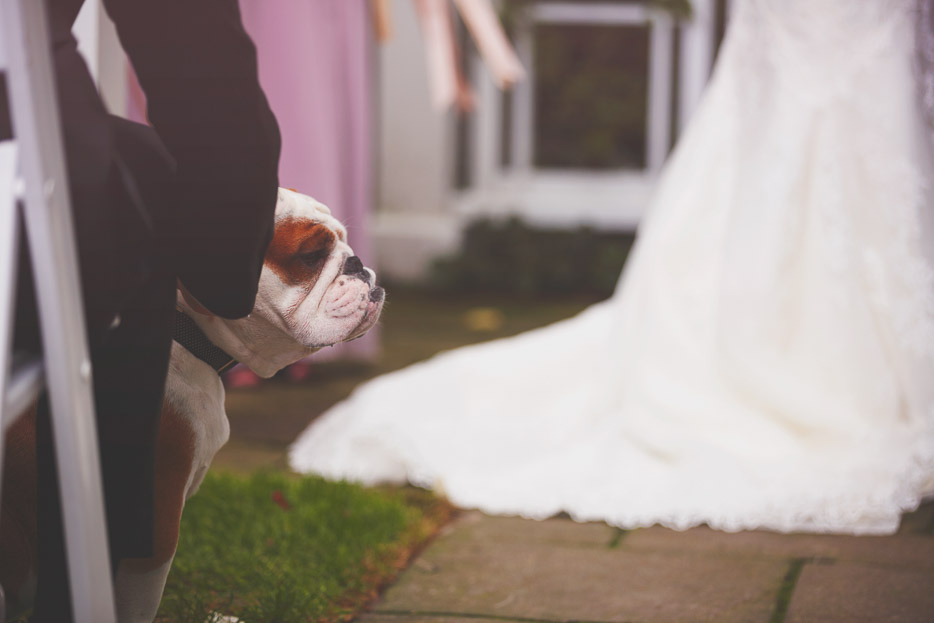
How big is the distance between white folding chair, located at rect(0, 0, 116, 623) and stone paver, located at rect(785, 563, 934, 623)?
1.36 m

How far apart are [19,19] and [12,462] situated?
0.56m

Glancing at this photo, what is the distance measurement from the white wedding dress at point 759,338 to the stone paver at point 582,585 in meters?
0.28

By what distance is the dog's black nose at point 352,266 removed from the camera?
138 centimetres

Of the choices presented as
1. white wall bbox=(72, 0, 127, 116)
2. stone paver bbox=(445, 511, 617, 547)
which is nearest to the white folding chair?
white wall bbox=(72, 0, 127, 116)

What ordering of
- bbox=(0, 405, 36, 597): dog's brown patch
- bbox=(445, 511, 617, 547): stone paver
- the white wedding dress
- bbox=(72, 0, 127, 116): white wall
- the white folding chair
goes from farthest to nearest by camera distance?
the white wedding dress → bbox=(445, 511, 617, 547): stone paver → bbox=(72, 0, 127, 116): white wall → bbox=(0, 405, 36, 597): dog's brown patch → the white folding chair

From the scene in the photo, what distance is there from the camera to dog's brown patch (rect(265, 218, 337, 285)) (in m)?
1.33

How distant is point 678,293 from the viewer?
120 inches

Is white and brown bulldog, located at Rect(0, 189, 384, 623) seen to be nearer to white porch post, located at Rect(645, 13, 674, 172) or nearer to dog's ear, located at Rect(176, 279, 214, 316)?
dog's ear, located at Rect(176, 279, 214, 316)

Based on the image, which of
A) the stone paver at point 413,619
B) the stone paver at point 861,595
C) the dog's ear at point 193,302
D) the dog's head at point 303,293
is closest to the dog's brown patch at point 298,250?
the dog's head at point 303,293

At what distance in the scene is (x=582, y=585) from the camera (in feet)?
6.91

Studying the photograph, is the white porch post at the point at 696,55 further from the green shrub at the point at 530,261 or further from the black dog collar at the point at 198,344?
the black dog collar at the point at 198,344

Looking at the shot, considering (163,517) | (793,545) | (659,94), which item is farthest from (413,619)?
(659,94)

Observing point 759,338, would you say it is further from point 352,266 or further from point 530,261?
point 530,261

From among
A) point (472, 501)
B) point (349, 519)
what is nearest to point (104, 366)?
point (349, 519)
